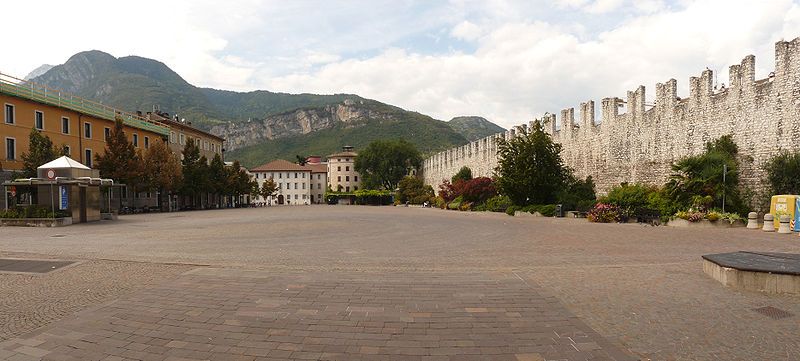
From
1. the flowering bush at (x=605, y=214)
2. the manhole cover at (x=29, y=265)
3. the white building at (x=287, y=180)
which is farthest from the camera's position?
the white building at (x=287, y=180)

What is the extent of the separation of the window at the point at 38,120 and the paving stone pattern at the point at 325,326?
38.9 meters

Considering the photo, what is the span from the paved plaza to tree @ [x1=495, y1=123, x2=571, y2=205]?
2020 centimetres

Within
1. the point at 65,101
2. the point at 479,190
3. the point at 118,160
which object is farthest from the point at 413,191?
the point at 65,101

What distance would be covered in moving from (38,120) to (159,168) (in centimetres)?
1151

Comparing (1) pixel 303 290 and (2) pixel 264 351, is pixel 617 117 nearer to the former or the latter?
(1) pixel 303 290

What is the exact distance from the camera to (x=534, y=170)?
30.8 m

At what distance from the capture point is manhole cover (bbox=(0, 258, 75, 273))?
879 cm

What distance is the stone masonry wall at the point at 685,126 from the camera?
18.0m

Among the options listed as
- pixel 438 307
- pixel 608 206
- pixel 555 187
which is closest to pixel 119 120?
pixel 555 187

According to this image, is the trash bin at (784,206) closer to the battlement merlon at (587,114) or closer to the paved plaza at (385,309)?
the paved plaza at (385,309)

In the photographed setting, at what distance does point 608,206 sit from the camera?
23875 mm

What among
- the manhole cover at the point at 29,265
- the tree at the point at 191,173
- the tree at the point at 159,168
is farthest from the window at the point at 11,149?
the manhole cover at the point at 29,265

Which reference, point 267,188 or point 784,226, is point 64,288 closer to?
point 784,226

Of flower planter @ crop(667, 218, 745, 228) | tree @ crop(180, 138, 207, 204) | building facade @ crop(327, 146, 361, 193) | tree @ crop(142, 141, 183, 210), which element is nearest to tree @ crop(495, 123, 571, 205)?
flower planter @ crop(667, 218, 745, 228)
